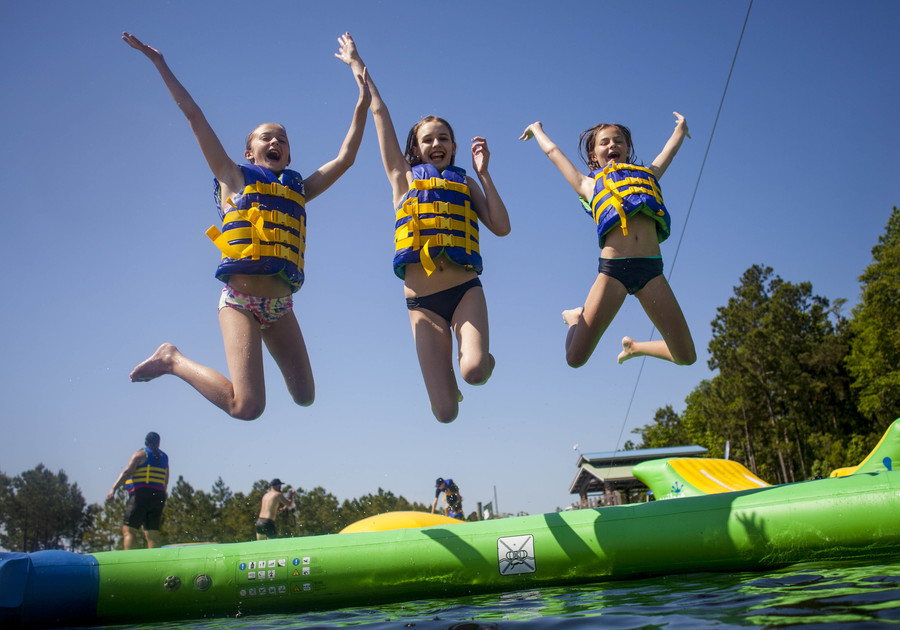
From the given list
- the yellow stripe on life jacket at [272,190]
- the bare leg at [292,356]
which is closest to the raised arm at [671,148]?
the yellow stripe on life jacket at [272,190]

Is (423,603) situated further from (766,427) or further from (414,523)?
(766,427)

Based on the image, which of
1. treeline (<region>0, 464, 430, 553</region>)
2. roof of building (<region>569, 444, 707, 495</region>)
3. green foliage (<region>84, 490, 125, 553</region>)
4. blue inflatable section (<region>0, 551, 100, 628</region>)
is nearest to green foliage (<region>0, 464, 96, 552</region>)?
treeline (<region>0, 464, 430, 553</region>)

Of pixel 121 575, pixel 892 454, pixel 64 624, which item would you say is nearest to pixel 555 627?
pixel 121 575

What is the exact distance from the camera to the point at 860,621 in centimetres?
179

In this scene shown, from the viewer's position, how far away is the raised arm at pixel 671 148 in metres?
4.64

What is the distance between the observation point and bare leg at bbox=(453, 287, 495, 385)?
12.3ft

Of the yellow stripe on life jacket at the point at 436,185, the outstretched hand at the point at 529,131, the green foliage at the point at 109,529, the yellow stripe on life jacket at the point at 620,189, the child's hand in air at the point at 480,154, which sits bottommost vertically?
the green foliage at the point at 109,529

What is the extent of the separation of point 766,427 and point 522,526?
36579mm

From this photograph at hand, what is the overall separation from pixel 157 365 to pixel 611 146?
354 cm

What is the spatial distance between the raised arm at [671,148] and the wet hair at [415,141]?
150 centimetres

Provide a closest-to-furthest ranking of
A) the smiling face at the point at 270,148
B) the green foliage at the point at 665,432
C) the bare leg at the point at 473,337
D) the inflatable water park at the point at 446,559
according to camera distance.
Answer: the inflatable water park at the point at 446,559, the bare leg at the point at 473,337, the smiling face at the point at 270,148, the green foliage at the point at 665,432

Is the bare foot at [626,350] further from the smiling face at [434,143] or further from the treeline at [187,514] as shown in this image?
the treeline at [187,514]

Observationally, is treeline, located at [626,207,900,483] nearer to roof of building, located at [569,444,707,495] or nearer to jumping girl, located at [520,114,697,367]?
roof of building, located at [569,444,707,495]

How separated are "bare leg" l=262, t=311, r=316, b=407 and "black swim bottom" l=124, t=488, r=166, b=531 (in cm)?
388
